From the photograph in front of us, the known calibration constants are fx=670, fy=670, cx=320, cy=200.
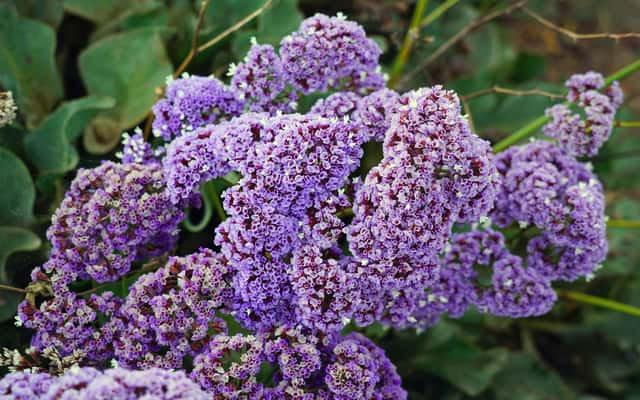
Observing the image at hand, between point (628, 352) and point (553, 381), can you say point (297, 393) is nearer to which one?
point (553, 381)

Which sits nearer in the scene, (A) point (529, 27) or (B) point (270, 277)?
(B) point (270, 277)

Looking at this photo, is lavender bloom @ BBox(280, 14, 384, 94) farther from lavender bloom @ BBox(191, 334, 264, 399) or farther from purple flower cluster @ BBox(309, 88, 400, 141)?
lavender bloom @ BBox(191, 334, 264, 399)

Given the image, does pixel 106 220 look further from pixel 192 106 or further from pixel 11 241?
pixel 11 241

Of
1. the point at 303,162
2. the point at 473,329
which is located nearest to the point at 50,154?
the point at 303,162

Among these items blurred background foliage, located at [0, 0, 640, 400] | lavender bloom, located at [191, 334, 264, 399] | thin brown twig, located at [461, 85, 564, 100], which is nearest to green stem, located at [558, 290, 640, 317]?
blurred background foliage, located at [0, 0, 640, 400]

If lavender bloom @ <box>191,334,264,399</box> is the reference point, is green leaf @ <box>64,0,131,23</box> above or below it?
above

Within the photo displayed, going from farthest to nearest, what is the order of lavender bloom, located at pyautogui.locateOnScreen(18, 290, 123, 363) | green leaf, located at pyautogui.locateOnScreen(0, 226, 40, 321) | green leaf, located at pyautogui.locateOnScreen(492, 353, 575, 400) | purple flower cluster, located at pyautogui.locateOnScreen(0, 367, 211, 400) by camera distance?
green leaf, located at pyautogui.locateOnScreen(492, 353, 575, 400), green leaf, located at pyautogui.locateOnScreen(0, 226, 40, 321), lavender bloom, located at pyautogui.locateOnScreen(18, 290, 123, 363), purple flower cluster, located at pyautogui.locateOnScreen(0, 367, 211, 400)
